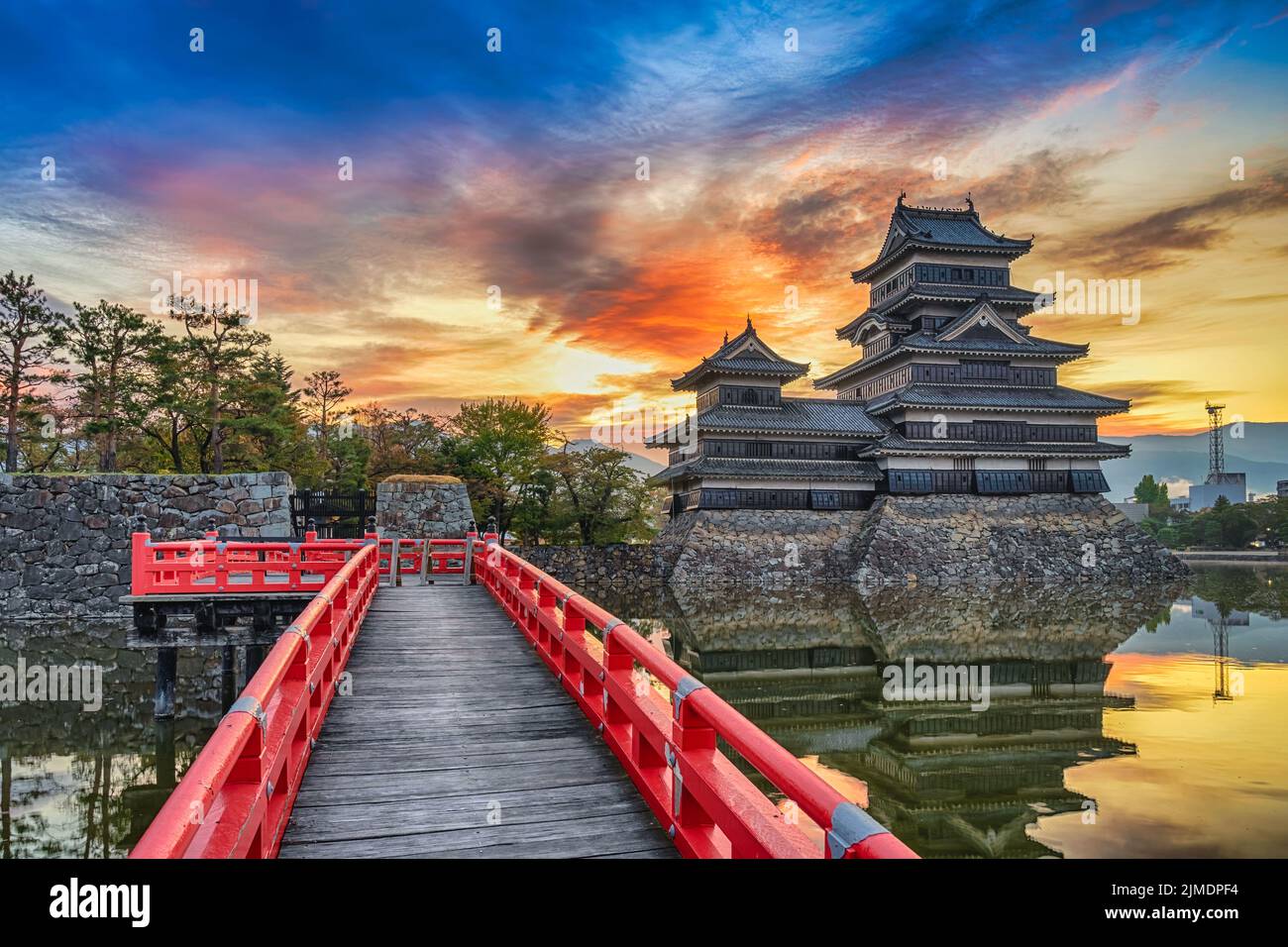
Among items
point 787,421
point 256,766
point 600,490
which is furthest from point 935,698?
point 600,490

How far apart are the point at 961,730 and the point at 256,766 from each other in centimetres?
1070

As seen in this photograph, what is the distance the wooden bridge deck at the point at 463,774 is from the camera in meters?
3.97

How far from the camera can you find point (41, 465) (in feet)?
93.8

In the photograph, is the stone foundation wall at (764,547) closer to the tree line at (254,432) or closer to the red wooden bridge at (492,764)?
the tree line at (254,432)

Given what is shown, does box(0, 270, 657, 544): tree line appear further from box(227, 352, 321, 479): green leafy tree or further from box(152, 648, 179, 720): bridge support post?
box(152, 648, 179, 720): bridge support post

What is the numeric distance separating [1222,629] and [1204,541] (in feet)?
152

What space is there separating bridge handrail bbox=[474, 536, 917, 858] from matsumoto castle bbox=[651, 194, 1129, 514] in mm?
30631

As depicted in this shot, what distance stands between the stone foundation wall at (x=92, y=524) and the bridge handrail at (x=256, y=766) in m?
17.0

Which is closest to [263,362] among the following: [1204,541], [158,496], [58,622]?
[158,496]

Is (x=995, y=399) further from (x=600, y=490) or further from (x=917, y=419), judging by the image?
(x=600, y=490)

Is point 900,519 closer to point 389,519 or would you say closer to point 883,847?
point 389,519

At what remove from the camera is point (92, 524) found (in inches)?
817

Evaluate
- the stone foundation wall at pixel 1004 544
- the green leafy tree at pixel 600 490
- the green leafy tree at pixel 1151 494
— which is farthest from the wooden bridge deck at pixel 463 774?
the green leafy tree at pixel 1151 494
